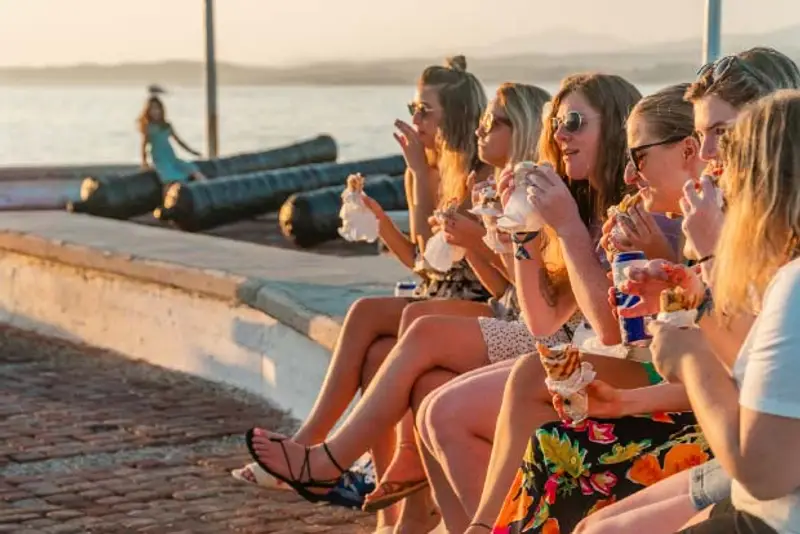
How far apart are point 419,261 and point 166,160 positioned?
39.3ft

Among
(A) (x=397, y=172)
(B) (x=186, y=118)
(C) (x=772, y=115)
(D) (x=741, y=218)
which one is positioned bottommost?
(B) (x=186, y=118)

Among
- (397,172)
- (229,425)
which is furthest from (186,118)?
(229,425)

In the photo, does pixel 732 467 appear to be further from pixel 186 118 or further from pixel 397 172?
pixel 186 118

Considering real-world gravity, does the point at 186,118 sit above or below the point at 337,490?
below

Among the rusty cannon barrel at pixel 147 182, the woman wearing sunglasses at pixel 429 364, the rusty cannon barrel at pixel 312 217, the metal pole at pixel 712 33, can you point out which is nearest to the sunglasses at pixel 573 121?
the woman wearing sunglasses at pixel 429 364

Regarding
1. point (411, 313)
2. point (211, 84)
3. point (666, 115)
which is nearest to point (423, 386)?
point (411, 313)

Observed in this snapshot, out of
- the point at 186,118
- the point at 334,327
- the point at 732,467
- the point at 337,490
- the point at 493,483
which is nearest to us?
Answer: the point at 732,467

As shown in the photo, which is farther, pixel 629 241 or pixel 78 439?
pixel 78 439

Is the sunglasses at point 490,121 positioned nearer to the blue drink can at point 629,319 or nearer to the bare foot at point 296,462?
the bare foot at point 296,462

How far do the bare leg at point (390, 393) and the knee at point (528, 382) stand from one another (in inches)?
33.7

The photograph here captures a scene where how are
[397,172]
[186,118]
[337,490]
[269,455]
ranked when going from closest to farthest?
[269,455], [337,490], [397,172], [186,118]

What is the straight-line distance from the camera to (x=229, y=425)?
276 inches

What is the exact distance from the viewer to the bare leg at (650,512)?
3217mm

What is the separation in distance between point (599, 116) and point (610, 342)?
78cm
